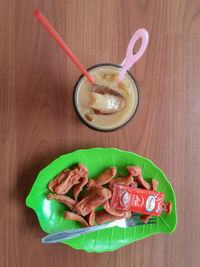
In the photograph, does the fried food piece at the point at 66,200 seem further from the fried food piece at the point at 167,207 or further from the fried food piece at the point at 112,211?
the fried food piece at the point at 167,207

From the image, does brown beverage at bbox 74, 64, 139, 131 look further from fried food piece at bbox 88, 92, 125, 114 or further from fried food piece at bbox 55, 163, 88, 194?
fried food piece at bbox 55, 163, 88, 194

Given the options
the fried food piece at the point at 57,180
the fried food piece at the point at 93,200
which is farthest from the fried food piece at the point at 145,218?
the fried food piece at the point at 57,180

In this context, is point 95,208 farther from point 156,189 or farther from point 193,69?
point 193,69

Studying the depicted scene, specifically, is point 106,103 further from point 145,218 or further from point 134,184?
point 145,218

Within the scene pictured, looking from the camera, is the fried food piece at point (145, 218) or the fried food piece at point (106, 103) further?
the fried food piece at point (145, 218)

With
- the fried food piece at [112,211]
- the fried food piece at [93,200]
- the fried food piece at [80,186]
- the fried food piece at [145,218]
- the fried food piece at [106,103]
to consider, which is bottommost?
the fried food piece at [145,218]

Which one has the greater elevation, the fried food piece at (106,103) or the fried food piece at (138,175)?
the fried food piece at (106,103)

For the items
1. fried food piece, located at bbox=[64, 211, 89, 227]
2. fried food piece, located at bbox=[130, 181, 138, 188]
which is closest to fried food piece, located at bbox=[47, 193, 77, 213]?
fried food piece, located at bbox=[64, 211, 89, 227]

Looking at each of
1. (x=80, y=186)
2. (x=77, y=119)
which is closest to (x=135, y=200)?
(x=80, y=186)
